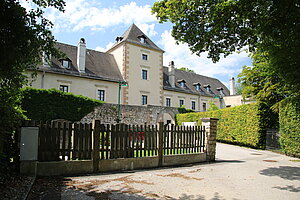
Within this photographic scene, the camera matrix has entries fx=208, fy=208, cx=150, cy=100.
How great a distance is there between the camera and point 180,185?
533 cm

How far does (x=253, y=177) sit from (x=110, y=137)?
4660 mm

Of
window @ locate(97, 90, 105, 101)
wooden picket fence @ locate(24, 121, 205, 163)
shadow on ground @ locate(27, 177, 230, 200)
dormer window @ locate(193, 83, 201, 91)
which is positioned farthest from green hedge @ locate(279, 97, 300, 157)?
dormer window @ locate(193, 83, 201, 91)

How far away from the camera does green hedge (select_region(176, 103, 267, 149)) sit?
14.7 m

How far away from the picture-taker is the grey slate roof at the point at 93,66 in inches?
898

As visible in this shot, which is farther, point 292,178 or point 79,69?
point 79,69

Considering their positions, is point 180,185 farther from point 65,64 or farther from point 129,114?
point 65,64

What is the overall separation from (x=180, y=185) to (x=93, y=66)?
23.2 metres

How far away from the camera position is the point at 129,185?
5191 millimetres

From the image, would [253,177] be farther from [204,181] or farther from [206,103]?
[206,103]

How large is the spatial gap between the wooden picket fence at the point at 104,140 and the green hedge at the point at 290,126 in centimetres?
637

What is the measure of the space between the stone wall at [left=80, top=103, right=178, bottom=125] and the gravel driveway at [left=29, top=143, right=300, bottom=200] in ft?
48.2

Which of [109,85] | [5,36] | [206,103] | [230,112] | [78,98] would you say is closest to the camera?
→ [5,36]

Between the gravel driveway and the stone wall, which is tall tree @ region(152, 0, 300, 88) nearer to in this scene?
the gravel driveway

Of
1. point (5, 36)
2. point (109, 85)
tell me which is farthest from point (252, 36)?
point (109, 85)
